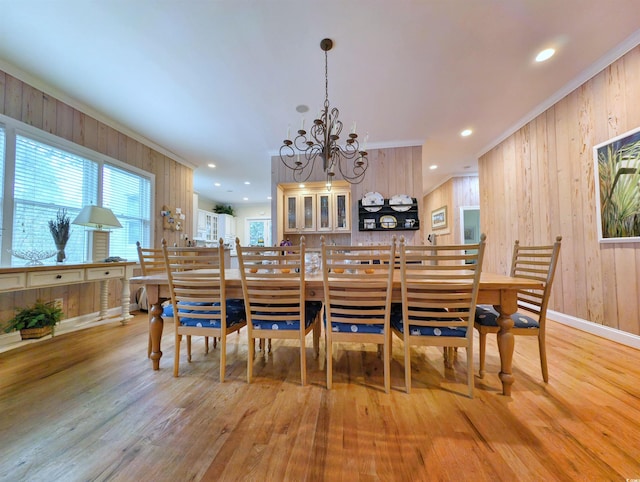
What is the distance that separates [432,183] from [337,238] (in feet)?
12.6

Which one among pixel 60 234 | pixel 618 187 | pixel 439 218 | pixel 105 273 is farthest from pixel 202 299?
pixel 439 218

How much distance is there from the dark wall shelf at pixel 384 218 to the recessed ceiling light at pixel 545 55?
7.04 ft

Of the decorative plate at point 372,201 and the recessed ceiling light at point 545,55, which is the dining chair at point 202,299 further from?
the recessed ceiling light at point 545,55

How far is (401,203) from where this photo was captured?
4.13m

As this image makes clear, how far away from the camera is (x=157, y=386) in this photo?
65.9 inches

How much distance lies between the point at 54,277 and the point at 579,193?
5.70 meters

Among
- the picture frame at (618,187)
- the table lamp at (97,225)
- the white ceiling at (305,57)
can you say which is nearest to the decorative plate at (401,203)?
the white ceiling at (305,57)

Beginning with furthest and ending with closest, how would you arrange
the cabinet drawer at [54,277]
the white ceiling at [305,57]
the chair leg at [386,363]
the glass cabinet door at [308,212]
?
the glass cabinet door at [308,212] → the cabinet drawer at [54,277] → the white ceiling at [305,57] → the chair leg at [386,363]

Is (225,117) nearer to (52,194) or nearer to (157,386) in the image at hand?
(52,194)

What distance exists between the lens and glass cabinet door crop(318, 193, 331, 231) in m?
4.60

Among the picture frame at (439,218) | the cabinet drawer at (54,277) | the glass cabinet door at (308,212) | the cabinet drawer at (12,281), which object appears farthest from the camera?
the picture frame at (439,218)

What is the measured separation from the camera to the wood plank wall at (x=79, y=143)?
8.00 ft

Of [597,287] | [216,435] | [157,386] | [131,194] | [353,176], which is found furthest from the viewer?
[353,176]

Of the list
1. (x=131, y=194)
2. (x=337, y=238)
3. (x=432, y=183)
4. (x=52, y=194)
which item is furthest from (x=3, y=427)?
(x=432, y=183)
